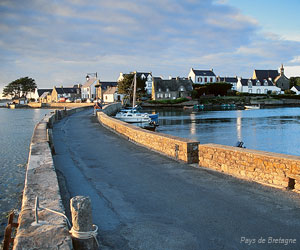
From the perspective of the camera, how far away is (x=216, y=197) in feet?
25.2

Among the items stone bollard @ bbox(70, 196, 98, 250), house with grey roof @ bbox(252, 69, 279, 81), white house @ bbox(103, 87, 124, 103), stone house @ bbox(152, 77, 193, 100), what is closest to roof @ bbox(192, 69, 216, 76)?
house with grey roof @ bbox(252, 69, 279, 81)

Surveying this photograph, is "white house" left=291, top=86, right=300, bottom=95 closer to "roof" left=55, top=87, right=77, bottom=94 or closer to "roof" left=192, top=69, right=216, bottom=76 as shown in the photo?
"roof" left=192, top=69, right=216, bottom=76

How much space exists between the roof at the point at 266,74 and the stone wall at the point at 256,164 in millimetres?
133087

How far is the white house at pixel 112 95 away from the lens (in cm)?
11212

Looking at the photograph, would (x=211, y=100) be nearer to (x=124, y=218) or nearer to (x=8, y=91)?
(x=124, y=218)

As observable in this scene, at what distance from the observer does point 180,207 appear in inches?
278

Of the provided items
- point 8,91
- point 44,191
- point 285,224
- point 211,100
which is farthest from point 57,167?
point 8,91

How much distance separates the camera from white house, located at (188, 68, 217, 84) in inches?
5128

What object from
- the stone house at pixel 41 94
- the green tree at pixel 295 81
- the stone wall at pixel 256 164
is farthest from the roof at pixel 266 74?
the stone wall at pixel 256 164

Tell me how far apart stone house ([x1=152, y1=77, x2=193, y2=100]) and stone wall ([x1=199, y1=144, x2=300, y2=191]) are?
98.6 m

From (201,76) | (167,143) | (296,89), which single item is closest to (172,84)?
(201,76)

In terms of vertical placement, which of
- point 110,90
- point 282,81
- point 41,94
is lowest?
point 110,90

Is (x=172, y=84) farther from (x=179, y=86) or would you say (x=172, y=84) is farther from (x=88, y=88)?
(x=88, y=88)

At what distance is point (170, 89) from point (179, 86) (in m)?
3.51
